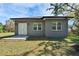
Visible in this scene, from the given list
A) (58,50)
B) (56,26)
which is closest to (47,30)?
(56,26)

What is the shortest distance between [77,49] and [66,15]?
413cm

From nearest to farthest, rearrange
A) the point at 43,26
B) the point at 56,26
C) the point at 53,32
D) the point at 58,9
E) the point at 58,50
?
the point at 58,50, the point at 58,9, the point at 53,32, the point at 56,26, the point at 43,26

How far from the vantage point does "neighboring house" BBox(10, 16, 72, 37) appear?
13.5 metres

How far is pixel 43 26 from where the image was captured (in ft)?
48.7

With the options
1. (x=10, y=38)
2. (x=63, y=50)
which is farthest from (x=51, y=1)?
(x=10, y=38)

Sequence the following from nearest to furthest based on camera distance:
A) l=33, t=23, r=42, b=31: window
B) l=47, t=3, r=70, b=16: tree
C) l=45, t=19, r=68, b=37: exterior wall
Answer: l=47, t=3, r=70, b=16: tree → l=45, t=19, r=68, b=37: exterior wall → l=33, t=23, r=42, b=31: window

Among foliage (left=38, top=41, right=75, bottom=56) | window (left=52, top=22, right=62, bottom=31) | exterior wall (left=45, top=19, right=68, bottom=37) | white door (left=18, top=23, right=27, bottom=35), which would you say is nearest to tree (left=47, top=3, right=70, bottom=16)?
exterior wall (left=45, top=19, right=68, bottom=37)

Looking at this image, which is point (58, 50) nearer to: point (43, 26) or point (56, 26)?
point (56, 26)

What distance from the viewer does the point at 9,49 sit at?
30.6ft

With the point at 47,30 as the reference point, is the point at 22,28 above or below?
above

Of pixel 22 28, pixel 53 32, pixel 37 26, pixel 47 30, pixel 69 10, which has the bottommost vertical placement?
pixel 53 32

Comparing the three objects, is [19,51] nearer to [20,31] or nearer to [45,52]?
[45,52]

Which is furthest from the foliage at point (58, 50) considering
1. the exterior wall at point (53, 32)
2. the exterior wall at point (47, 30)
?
the exterior wall at point (53, 32)

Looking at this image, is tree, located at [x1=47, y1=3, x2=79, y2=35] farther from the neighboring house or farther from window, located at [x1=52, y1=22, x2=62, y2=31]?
window, located at [x1=52, y1=22, x2=62, y2=31]
